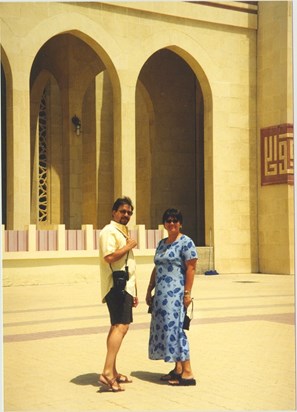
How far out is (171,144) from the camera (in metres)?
25.0

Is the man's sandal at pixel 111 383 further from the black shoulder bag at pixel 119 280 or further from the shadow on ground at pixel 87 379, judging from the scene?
the black shoulder bag at pixel 119 280

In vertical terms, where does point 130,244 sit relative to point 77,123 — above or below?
below

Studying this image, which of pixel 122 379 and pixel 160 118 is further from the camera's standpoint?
pixel 160 118

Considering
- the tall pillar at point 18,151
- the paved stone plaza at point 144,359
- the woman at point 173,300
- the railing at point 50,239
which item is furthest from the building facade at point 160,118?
the woman at point 173,300

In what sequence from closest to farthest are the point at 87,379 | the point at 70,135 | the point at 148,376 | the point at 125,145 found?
1. the point at 87,379
2. the point at 148,376
3. the point at 125,145
4. the point at 70,135

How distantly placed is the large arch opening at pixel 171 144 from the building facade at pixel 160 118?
42 millimetres

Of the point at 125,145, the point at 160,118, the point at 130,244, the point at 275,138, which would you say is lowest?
the point at 130,244

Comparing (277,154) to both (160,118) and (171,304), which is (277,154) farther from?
(171,304)

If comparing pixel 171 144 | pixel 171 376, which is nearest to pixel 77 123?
pixel 171 144

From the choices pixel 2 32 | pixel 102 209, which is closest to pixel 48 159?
pixel 102 209

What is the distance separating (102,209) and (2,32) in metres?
10.2

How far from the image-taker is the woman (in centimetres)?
606

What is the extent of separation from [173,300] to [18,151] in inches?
485

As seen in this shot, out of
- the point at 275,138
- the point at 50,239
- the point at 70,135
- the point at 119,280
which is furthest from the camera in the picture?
the point at 70,135
